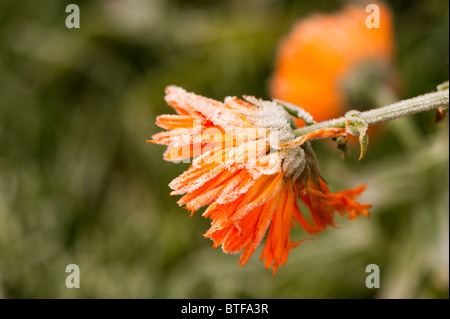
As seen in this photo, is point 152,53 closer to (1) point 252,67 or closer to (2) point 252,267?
(1) point 252,67

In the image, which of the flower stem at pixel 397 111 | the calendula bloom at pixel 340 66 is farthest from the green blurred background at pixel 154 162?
the flower stem at pixel 397 111

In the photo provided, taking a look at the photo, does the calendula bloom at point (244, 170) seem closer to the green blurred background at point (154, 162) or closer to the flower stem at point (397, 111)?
the flower stem at point (397, 111)

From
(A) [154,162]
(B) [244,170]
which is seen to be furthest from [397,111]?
(A) [154,162]

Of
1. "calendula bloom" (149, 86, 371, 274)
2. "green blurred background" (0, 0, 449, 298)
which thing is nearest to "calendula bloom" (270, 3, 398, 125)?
"green blurred background" (0, 0, 449, 298)

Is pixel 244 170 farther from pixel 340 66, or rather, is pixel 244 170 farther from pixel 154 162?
pixel 154 162

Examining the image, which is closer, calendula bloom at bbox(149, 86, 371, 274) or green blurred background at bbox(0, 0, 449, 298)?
calendula bloom at bbox(149, 86, 371, 274)

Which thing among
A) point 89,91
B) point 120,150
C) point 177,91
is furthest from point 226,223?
point 89,91

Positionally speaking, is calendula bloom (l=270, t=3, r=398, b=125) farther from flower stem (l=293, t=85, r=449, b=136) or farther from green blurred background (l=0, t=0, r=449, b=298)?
flower stem (l=293, t=85, r=449, b=136)
